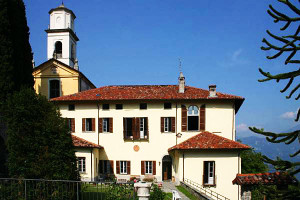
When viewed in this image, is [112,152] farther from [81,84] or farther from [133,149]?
[81,84]

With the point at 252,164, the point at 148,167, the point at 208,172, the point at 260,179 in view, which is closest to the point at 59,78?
the point at 148,167

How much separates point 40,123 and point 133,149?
14068mm

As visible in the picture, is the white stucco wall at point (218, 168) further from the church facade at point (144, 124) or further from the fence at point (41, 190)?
the fence at point (41, 190)

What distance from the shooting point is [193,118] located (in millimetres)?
23844

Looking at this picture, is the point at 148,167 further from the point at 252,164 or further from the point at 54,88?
the point at 252,164

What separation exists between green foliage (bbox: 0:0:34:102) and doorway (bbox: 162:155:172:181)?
44.3 feet

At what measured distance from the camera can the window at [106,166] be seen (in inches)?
939

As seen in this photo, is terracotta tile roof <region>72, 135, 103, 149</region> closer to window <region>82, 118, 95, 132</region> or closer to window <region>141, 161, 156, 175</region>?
window <region>82, 118, 95, 132</region>

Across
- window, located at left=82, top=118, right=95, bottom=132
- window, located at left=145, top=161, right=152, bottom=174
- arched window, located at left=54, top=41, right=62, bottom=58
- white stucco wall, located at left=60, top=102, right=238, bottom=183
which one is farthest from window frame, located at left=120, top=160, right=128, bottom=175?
arched window, located at left=54, top=41, right=62, bottom=58


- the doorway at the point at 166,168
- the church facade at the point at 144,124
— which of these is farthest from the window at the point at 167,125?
the doorway at the point at 166,168

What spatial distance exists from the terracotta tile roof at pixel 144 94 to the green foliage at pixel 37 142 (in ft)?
41.9

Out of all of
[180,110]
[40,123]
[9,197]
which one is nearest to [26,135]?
[40,123]

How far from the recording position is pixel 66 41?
31312 mm

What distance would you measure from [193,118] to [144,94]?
522 centimetres
